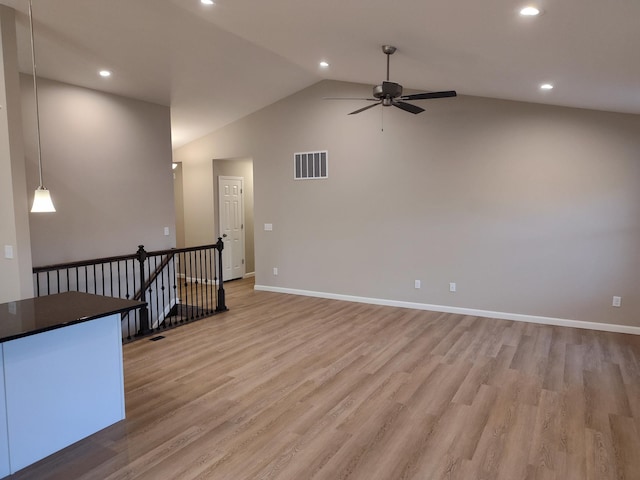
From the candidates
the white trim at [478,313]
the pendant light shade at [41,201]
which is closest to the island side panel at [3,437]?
the pendant light shade at [41,201]

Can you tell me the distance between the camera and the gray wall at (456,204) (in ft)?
16.9

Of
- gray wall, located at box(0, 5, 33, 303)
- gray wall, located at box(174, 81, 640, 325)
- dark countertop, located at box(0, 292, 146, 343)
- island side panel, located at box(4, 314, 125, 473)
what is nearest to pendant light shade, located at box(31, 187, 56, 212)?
dark countertop, located at box(0, 292, 146, 343)

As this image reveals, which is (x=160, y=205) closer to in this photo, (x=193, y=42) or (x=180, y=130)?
(x=180, y=130)

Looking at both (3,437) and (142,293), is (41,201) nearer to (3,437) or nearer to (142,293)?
(3,437)

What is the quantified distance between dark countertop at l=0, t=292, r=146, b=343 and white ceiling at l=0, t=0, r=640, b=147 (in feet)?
8.80

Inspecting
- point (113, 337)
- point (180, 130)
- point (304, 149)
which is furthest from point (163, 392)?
point (180, 130)

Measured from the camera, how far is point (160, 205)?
254 inches

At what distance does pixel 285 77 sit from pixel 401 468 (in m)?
5.58

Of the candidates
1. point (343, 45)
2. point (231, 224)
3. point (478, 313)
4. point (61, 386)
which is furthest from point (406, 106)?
point (231, 224)

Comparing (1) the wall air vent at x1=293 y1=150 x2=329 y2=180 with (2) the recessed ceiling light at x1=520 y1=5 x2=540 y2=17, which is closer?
(2) the recessed ceiling light at x1=520 y1=5 x2=540 y2=17

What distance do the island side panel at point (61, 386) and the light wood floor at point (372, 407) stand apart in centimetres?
11

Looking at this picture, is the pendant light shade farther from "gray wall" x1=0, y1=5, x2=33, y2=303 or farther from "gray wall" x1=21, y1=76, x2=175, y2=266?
"gray wall" x1=21, y1=76, x2=175, y2=266

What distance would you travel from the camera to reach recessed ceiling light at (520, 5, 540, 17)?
2.54 m

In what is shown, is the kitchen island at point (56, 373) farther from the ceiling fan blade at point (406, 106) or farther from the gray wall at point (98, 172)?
the ceiling fan blade at point (406, 106)
